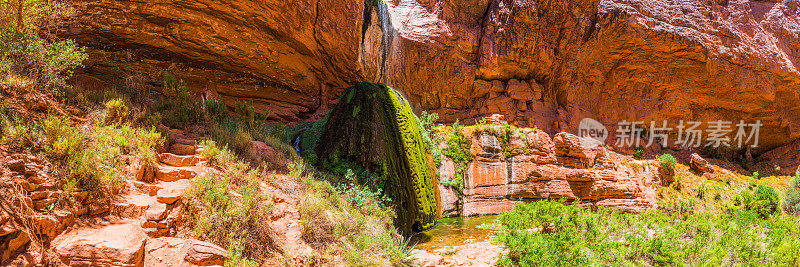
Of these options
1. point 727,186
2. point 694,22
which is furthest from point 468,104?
point 727,186

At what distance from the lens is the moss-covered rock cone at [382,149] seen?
6.07 m

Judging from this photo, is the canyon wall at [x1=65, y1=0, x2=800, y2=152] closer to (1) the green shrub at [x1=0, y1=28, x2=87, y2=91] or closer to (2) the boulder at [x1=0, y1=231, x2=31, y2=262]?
(1) the green shrub at [x1=0, y1=28, x2=87, y2=91]

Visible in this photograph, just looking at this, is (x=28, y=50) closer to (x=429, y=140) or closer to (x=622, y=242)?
(x=429, y=140)

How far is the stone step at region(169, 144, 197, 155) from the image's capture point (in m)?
4.27

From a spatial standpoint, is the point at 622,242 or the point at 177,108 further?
the point at 177,108

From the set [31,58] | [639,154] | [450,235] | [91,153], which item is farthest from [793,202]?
[31,58]

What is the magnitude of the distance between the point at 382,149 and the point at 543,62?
1171 cm

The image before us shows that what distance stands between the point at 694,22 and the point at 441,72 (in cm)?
1075

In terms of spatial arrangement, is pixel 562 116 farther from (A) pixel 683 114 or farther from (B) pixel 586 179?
(A) pixel 683 114

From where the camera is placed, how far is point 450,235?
7.02 m

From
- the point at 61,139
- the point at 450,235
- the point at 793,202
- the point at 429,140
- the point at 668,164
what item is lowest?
the point at 793,202

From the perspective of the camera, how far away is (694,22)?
45.3ft

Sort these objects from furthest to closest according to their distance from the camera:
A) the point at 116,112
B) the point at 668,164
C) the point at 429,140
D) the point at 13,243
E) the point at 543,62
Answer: the point at 543,62 → the point at 668,164 → the point at 429,140 → the point at 116,112 → the point at 13,243

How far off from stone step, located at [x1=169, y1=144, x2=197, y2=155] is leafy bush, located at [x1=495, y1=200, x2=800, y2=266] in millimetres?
4471
